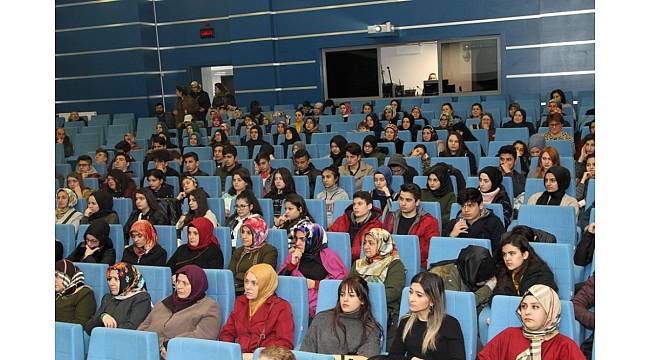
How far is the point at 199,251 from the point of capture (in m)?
5.59

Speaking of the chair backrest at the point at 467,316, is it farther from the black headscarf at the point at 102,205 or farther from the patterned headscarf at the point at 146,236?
the black headscarf at the point at 102,205

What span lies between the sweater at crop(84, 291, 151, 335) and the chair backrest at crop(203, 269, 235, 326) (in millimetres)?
402

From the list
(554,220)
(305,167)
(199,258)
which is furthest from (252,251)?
(305,167)

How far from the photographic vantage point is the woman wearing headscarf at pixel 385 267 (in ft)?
15.1

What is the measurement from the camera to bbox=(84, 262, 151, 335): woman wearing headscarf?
4625mm

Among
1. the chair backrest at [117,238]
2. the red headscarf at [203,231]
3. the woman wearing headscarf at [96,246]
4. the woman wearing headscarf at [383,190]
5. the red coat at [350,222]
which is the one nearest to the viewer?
the red headscarf at [203,231]

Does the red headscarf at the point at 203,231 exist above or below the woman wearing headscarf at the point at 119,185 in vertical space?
below

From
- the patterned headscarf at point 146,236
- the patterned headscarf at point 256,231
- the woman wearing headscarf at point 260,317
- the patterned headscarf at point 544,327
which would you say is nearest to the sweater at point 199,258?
the patterned headscarf at point 146,236

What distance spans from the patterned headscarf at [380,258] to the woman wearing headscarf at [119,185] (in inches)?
160

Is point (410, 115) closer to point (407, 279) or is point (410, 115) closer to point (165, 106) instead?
point (407, 279)

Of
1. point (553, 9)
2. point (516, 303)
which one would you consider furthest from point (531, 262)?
point (553, 9)

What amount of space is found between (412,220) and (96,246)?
2397 mm

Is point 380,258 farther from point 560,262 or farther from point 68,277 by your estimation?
point 68,277

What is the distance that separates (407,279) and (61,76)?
14.7 m
